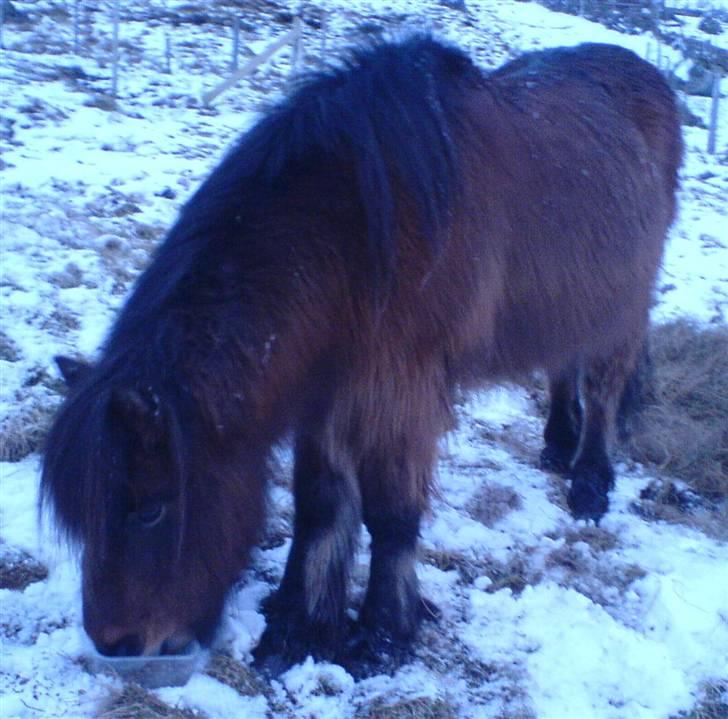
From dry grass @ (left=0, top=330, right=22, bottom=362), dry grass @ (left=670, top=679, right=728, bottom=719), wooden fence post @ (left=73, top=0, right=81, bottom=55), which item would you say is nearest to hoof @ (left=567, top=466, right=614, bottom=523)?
dry grass @ (left=670, top=679, right=728, bottom=719)

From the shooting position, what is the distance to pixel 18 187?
625 cm

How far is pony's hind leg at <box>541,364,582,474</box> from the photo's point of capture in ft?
14.7

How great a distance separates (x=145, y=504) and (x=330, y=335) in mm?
714

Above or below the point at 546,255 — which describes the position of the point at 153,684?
below

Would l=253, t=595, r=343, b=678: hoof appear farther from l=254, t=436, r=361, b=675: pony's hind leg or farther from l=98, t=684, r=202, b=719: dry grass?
l=98, t=684, r=202, b=719: dry grass

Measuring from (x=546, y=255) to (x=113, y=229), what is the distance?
3.58m

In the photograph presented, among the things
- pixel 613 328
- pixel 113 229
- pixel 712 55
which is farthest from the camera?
pixel 712 55

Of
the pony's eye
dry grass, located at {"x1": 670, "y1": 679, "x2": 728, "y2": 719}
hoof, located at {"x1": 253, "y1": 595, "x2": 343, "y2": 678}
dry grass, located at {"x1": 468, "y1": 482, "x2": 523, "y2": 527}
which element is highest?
the pony's eye

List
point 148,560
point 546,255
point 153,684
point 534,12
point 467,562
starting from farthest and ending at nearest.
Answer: point 534,12, point 467,562, point 546,255, point 153,684, point 148,560

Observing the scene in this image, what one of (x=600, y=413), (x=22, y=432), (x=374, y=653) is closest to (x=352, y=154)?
(x=374, y=653)

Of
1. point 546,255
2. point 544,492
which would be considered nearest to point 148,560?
point 546,255

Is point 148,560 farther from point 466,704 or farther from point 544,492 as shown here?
point 544,492

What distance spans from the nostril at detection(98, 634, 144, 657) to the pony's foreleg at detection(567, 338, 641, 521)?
91.2 inches

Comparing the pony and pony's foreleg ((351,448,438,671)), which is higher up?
the pony
